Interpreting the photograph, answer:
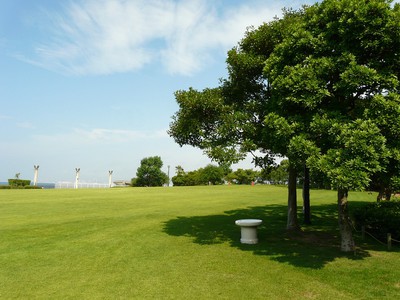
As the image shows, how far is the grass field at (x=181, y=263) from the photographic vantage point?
26.0ft

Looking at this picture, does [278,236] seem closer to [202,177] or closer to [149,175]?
[202,177]

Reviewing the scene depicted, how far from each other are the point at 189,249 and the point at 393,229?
8167 millimetres

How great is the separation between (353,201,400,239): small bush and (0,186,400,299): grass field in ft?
2.89

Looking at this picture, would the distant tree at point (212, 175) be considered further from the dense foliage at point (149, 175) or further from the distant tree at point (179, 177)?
the dense foliage at point (149, 175)

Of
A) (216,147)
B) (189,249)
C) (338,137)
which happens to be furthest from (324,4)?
(189,249)

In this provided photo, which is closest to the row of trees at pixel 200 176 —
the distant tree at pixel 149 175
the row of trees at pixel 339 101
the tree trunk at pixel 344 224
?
the distant tree at pixel 149 175

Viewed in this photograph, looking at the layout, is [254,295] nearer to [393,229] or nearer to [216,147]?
[216,147]

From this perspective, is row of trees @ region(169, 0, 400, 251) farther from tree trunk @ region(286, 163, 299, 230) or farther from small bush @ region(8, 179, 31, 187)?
small bush @ region(8, 179, 31, 187)

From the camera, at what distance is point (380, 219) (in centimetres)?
1347

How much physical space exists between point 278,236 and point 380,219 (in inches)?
169

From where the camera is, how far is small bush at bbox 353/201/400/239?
41.9 feet

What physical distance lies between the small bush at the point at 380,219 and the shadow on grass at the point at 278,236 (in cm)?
139

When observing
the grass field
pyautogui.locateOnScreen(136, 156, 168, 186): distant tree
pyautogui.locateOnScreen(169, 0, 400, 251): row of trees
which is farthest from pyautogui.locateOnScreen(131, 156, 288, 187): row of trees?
pyautogui.locateOnScreen(169, 0, 400, 251): row of trees

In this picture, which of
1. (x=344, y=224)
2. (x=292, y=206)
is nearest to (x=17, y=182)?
(x=292, y=206)
